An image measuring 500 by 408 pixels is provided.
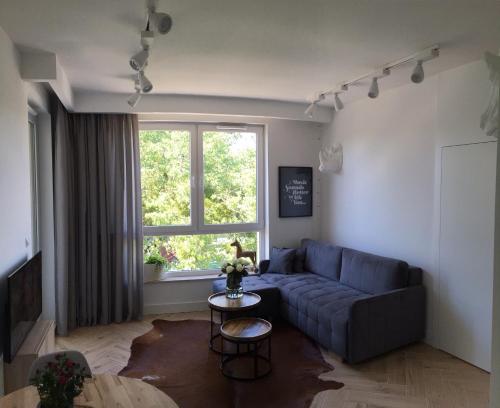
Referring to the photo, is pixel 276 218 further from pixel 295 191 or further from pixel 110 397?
pixel 110 397

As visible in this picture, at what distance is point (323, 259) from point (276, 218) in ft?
2.94

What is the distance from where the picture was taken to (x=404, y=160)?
390 centimetres

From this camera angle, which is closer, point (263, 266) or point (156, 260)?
point (156, 260)

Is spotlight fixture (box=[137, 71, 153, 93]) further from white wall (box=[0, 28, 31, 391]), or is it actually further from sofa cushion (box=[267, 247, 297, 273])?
sofa cushion (box=[267, 247, 297, 273])

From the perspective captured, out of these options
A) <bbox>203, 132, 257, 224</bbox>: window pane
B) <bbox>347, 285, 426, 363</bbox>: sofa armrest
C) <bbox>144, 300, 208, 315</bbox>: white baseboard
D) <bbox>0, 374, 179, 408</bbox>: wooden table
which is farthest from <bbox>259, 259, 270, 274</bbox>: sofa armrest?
<bbox>0, 374, 179, 408</bbox>: wooden table

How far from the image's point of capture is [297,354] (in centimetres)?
353

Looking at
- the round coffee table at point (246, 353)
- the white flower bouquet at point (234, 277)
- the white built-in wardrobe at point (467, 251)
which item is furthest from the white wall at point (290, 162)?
the white built-in wardrobe at point (467, 251)

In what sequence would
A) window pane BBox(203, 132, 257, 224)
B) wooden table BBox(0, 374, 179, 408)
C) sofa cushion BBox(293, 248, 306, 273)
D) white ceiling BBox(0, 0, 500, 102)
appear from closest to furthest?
1. wooden table BBox(0, 374, 179, 408)
2. white ceiling BBox(0, 0, 500, 102)
3. sofa cushion BBox(293, 248, 306, 273)
4. window pane BBox(203, 132, 257, 224)

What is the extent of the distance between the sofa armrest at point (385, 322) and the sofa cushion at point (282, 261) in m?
1.53

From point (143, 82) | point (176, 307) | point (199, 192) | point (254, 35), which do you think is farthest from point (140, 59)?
point (176, 307)

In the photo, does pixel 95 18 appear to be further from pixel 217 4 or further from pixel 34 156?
pixel 34 156

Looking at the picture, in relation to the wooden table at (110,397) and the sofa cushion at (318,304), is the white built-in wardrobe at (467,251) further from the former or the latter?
the wooden table at (110,397)

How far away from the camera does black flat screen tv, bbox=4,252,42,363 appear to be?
2273mm

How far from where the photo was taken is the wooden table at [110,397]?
1.57 metres
